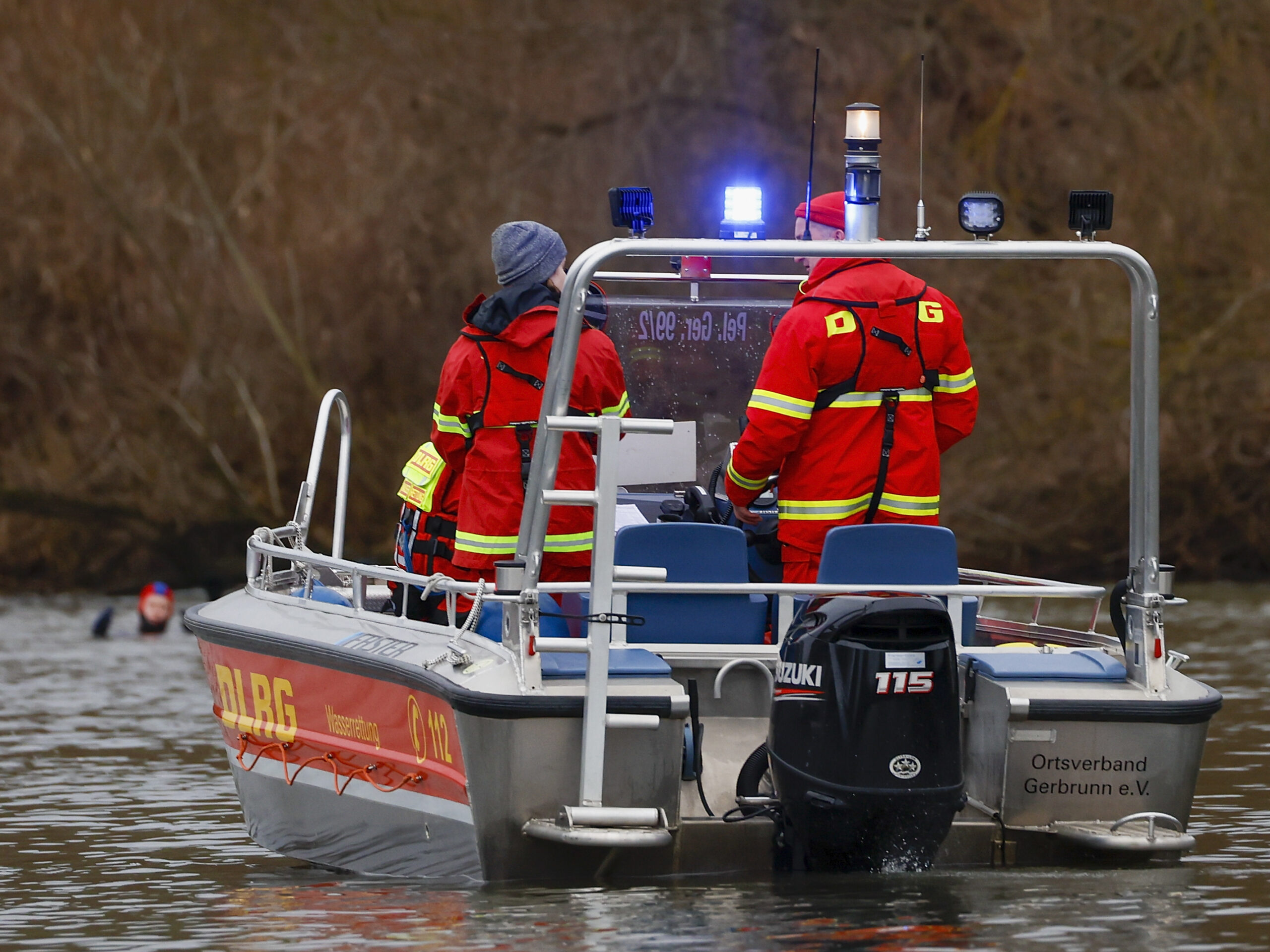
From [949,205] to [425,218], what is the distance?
4.22 metres

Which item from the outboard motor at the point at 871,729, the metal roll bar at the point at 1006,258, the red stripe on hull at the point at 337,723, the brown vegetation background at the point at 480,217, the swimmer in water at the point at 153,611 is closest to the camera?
the outboard motor at the point at 871,729

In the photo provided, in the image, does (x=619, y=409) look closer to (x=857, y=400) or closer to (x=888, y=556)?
(x=857, y=400)

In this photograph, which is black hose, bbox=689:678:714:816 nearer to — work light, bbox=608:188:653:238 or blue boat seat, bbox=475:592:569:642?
blue boat seat, bbox=475:592:569:642

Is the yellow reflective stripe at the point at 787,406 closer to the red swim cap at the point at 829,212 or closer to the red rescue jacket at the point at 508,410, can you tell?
the red rescue jacket at the point at 508,410

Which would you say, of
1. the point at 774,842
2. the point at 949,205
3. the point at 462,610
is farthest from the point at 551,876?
the point at 949,205

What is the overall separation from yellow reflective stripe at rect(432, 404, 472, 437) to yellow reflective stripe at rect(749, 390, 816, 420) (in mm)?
769

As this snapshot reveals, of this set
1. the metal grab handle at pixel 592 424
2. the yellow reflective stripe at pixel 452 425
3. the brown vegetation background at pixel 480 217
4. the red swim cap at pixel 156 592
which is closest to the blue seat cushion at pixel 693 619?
the yellow reflective stripe at pixel 452 425

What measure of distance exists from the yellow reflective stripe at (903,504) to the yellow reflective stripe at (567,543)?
30.5 inches

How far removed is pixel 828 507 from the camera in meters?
5.92

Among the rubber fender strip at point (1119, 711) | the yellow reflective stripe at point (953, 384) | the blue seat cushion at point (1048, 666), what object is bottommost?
the rubber fender strip at point (1119, 711)

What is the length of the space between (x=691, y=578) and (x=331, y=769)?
114 cm

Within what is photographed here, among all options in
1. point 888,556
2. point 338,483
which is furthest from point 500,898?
point 338,483

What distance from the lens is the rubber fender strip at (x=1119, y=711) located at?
17.5 feet

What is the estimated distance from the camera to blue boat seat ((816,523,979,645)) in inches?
219
